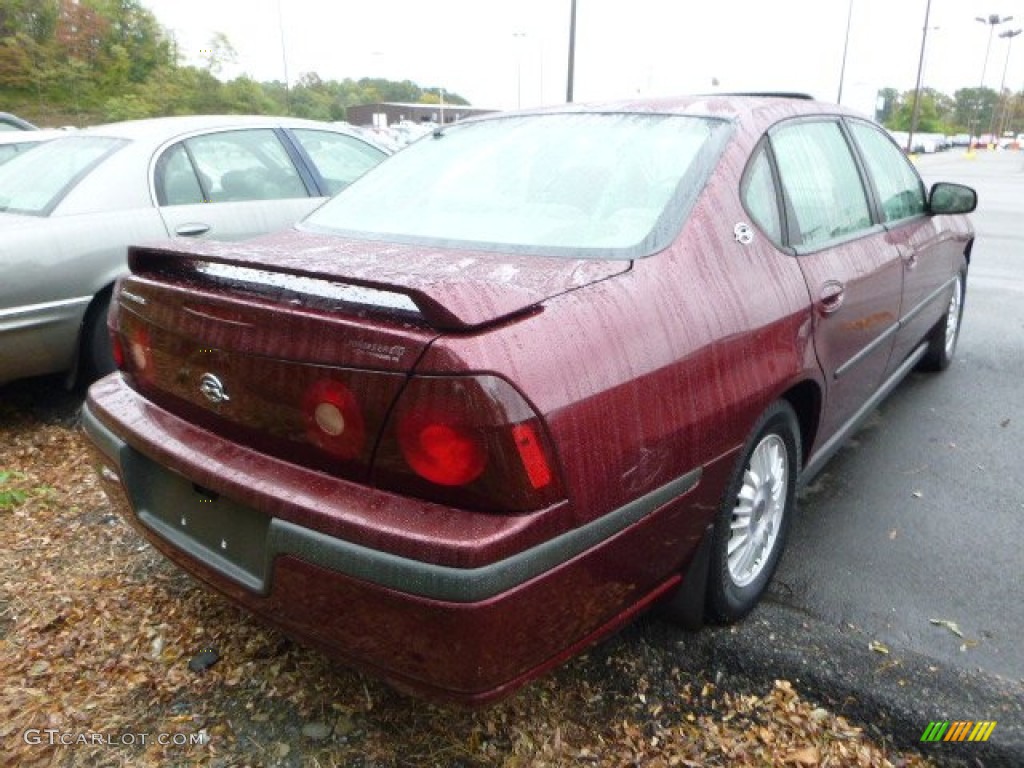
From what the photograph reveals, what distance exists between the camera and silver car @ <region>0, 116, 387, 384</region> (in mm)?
3680

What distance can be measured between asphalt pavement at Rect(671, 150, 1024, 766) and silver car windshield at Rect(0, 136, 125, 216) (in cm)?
368

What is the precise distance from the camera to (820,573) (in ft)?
8.89

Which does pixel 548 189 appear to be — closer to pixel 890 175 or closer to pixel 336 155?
pixel 890 175

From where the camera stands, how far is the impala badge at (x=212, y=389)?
1.82 meters

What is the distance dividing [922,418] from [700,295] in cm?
275

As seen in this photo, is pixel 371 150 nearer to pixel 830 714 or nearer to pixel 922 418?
pixel 922 418

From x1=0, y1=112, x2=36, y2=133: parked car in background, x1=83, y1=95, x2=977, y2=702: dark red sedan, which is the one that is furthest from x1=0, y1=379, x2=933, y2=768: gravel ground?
x1=0, y1=112, x2=36, y2=133: parked car in background

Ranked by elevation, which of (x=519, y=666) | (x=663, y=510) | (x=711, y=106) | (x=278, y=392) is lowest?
(x=519, y=666)

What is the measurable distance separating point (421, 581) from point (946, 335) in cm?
428

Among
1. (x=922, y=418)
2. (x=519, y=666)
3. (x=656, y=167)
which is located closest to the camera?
(x=519, y=666)

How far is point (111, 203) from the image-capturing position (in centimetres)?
398

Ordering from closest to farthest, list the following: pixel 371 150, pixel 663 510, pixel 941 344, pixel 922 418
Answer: pixel 663 510 → pixel 922 418 → pixel 941 344 → pixel 371 150

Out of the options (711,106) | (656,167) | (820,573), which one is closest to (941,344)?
(820,573)

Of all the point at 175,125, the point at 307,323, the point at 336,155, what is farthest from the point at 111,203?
the point at 307,323
